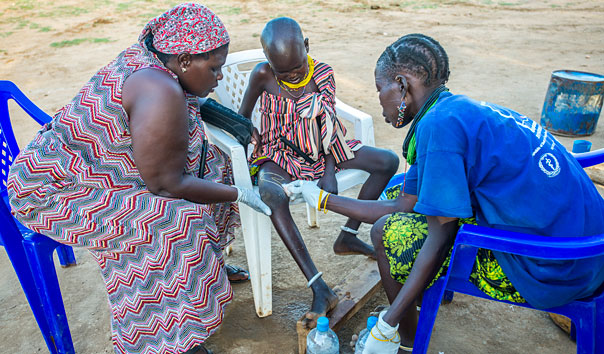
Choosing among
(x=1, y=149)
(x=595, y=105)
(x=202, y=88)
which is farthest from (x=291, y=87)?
(x=595, y=105)

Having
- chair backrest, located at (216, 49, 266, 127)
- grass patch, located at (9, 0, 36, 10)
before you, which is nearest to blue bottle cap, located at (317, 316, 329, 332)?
chair backrest, located at (216, 49, 266, 127)

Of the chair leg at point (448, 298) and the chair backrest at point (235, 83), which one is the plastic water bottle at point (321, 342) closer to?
the chair leg at point (448, 298)

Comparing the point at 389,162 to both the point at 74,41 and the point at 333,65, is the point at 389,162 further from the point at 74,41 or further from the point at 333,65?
the point at 74,41

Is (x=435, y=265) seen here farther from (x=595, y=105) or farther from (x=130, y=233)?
(x=595, y=105)

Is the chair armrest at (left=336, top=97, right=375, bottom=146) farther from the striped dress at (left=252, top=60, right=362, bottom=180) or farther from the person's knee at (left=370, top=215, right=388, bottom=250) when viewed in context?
the person's knee at (left=370, top=215, right=388, bottom=250)

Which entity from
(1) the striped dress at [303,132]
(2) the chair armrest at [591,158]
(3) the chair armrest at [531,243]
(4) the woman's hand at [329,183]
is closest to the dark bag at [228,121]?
(1) the striped dress at [303,132]

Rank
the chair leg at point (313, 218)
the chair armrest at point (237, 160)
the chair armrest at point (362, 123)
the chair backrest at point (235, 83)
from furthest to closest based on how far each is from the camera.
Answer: the chair leg at point (313, 218), the chair backrest at point (235, 83), the chair armrest at point (362, 123), the chair armrest at point (237, 160)

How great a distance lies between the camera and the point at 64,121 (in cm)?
204

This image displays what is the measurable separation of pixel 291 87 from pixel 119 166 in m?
1.10

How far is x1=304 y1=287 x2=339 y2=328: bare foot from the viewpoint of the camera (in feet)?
7.20

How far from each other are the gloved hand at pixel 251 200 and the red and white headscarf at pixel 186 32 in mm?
656

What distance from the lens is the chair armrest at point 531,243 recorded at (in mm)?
1559

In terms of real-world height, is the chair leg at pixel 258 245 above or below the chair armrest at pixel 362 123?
below

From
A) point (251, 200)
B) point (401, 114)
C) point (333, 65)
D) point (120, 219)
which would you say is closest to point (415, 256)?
point (401, 114)
